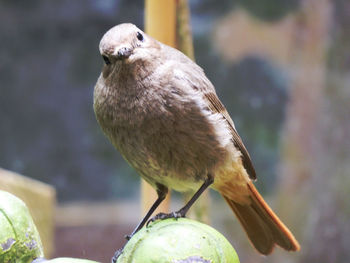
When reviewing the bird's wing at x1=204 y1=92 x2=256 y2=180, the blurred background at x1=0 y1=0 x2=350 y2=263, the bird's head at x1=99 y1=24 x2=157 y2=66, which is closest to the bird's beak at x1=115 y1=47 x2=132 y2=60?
the bird's head at x1=99 y1=24 x2=157 y2=66

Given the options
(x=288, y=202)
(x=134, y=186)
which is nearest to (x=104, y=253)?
(x=134, y=186)

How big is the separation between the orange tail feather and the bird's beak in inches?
27.9

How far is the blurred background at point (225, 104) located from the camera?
11.3 ft

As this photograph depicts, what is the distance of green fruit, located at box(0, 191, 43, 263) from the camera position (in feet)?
3.62

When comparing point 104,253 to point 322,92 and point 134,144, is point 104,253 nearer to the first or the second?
point 322,92

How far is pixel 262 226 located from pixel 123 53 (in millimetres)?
844

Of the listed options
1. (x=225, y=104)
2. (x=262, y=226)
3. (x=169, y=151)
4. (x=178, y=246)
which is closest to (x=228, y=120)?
(x=169, y=151)

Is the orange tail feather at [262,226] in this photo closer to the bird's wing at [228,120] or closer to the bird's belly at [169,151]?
the bird's wing at [228,120]

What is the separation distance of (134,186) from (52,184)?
523 millimetres

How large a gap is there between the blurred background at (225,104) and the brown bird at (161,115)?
1758 mm

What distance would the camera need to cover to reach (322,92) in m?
3.45

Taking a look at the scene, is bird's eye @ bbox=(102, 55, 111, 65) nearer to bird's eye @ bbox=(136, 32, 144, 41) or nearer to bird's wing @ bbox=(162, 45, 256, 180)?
bird's eye @ bbox=(136, 32, 144, 41)

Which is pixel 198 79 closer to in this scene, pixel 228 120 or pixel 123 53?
pixel 228 120

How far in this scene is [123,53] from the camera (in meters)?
1.39
